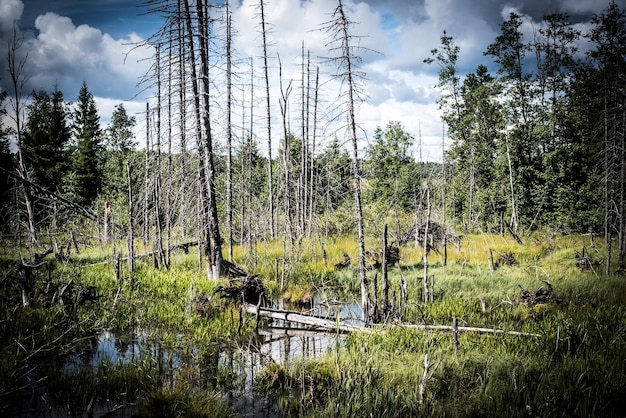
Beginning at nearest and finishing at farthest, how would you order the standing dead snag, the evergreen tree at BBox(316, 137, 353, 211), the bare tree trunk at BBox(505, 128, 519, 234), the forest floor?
the forest floor → the evergreen tree at BBox(316, 137, 353, 211) → the standing dead snag → the bare tree trunk at BBox(505, 128, 519, 234)

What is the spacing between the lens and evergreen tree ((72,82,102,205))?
35.5m

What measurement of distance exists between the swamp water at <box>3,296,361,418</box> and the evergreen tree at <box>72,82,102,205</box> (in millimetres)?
32656

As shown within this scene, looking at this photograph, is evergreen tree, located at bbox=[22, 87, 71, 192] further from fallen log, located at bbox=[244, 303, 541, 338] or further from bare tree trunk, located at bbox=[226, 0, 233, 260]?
fallen log, located at bbox=[244, 303, 541, 338]

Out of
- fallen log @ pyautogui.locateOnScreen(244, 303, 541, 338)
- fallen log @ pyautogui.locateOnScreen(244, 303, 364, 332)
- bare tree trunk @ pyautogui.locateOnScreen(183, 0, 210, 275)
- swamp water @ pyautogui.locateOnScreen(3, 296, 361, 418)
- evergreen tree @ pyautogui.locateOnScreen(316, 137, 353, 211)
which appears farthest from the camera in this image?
bare tree trunk @ pyautogui.locateOnScreen(183, 0, 210, 275)

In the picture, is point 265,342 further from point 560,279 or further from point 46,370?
point 560,279

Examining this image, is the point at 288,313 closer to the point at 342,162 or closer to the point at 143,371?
the point at 143,371

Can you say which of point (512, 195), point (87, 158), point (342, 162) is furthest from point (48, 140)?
point (512, 195)

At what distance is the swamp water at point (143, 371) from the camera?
476 centimetres

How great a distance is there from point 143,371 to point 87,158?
125 feet

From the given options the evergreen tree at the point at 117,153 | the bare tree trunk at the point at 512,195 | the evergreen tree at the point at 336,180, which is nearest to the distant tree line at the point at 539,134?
the bare tree trunk at the point at 512,195

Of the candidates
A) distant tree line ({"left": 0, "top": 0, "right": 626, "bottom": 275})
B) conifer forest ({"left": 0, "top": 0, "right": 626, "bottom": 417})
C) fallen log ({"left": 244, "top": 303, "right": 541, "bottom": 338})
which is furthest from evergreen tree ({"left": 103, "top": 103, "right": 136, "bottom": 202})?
fallen log ({"left": 244, "top": 303, "right": 541, "bottom": 338})

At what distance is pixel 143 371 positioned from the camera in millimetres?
5531

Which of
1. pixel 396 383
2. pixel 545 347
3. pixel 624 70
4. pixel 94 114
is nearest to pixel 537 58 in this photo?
pixel 624 70

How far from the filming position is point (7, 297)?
7.97 metres
